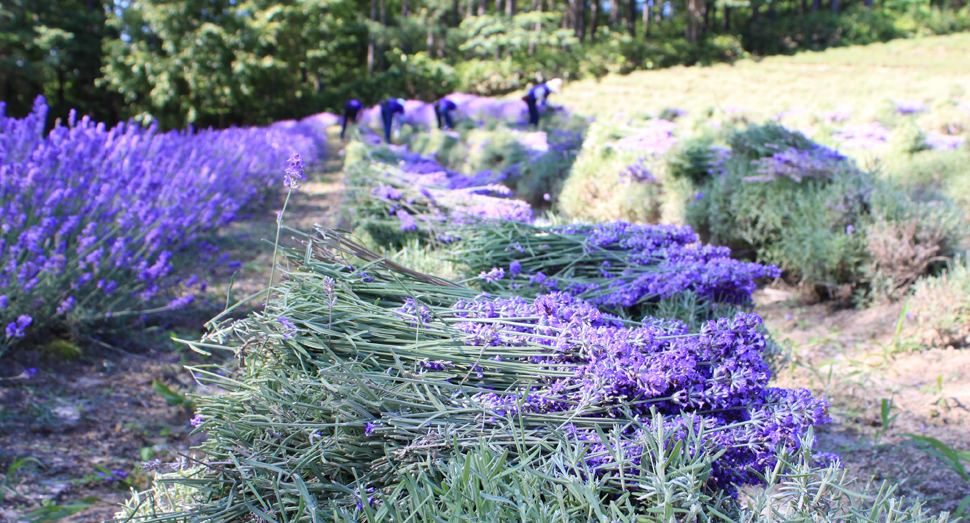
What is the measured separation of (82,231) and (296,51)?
17.0 meters

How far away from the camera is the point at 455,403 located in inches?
46.8

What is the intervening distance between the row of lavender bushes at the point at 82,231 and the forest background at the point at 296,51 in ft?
42.9

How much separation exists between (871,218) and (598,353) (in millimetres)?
3032

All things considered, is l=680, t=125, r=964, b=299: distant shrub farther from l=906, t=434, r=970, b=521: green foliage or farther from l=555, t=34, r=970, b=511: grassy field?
l=906, t=434, r=970, b=521: green foliage

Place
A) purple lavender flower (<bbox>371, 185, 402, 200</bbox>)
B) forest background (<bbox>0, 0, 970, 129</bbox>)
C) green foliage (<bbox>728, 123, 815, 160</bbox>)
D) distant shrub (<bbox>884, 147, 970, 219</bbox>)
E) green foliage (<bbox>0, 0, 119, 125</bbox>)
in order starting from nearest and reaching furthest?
purple lavender flower (<bbox>371, 185, 402, 200</bbox>)
distant shrub (<bbox>884, 147, 970, 219</bbox>)
green foliage (<bbox>728, 123, 815, 160</bbox>)
green foliage (<bbox>0, 0, 119, 125</bbox>)
forest background (<bbox>0, 0, 970, 129</bbox>)

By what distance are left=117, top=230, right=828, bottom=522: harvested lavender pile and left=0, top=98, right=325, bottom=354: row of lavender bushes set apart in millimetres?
1435

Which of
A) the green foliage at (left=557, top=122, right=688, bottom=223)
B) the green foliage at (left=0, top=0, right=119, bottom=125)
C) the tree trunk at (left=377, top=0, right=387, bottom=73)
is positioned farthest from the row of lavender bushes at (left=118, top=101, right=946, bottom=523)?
the tree trunk at (left=377, top=0, right=387, bottom=73)

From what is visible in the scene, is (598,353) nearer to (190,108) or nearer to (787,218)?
(787,218)

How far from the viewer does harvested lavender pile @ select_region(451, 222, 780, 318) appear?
1.94m

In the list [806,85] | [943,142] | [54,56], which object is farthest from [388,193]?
[54,56]

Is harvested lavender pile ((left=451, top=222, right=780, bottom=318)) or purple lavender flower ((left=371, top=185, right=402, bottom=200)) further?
purple lavender flower ((left=371, top=185, right=402, bottom=200))

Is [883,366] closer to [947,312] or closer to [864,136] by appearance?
[947,312]

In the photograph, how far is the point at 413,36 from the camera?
20.8 m

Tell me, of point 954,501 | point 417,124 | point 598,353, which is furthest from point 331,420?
point 417,124
